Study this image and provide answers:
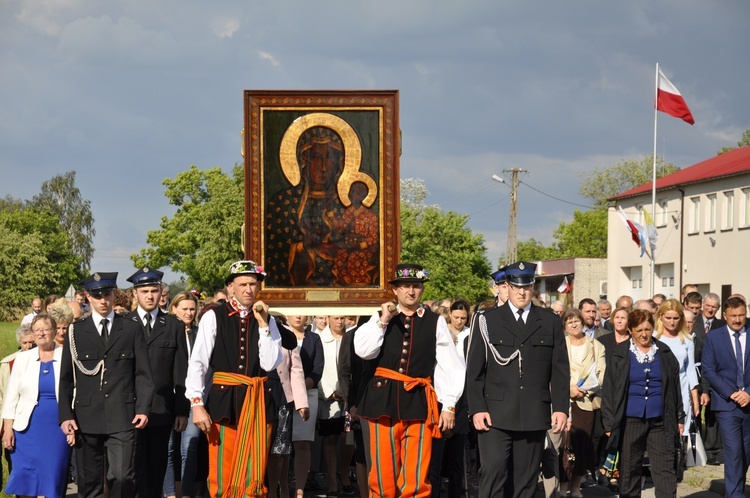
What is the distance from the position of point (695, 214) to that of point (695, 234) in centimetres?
Result: 140

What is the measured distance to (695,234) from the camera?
55.9 m

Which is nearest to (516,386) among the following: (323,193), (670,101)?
(323,193)

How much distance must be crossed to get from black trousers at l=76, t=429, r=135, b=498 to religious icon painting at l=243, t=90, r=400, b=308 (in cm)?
389

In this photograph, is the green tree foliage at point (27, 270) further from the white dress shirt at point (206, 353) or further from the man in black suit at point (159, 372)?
the white dress shirt at point (206, 353)

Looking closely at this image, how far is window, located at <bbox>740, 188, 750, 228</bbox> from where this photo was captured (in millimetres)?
51156

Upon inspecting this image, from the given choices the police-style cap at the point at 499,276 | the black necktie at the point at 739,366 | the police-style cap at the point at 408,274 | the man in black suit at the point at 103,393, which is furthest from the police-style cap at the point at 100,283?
the black necktie at the point at 739,366

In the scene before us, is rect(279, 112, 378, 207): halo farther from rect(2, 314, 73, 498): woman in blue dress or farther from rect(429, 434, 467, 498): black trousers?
rect(2, 314, 73, 498): woman in blue dress

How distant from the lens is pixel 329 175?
42.7 ft

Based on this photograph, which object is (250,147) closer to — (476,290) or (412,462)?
(412,462)

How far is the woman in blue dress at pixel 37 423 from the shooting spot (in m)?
10.0

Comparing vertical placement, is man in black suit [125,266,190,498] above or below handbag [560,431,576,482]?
above

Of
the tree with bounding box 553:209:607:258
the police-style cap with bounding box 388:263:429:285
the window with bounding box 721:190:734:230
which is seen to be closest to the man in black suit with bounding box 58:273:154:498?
the police-style cap with bounding box 388:263:429:285

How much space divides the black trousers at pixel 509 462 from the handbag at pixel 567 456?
2791 mm

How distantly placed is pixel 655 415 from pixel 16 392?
5937 millimetres
